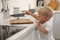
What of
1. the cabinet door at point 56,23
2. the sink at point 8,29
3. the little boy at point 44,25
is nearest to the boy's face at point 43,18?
the little boy at point 44,25

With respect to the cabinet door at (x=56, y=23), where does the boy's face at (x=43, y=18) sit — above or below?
above

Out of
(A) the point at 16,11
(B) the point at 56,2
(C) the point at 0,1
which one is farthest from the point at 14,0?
(B) the point at 56,2

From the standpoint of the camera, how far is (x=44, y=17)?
1883 mm

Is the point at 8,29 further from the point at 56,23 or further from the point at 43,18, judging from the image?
the point at 56,23

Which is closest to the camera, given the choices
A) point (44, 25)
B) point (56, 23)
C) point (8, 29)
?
point (8, 29)

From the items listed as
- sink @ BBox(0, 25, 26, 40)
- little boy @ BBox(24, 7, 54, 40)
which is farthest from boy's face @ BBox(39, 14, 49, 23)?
sink @ BBox(0, 25, 26, 40)

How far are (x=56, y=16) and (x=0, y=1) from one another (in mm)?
1925

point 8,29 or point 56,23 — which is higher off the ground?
point 8,29

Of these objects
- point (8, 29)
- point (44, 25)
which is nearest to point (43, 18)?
point (44, 25)

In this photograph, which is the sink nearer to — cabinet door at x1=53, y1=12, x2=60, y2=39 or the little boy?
the little boy

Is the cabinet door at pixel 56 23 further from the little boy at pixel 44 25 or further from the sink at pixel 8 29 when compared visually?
the sink at pixel 8 29

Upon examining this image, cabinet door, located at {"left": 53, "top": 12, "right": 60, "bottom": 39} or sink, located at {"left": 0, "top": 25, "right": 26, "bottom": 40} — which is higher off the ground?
sink, located at {"left": 0, "top": 25, "right": 26, "bottom": 40}

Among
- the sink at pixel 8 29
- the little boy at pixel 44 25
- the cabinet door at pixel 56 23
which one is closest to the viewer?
the sink at pixel 8 29

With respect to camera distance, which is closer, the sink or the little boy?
the sink
